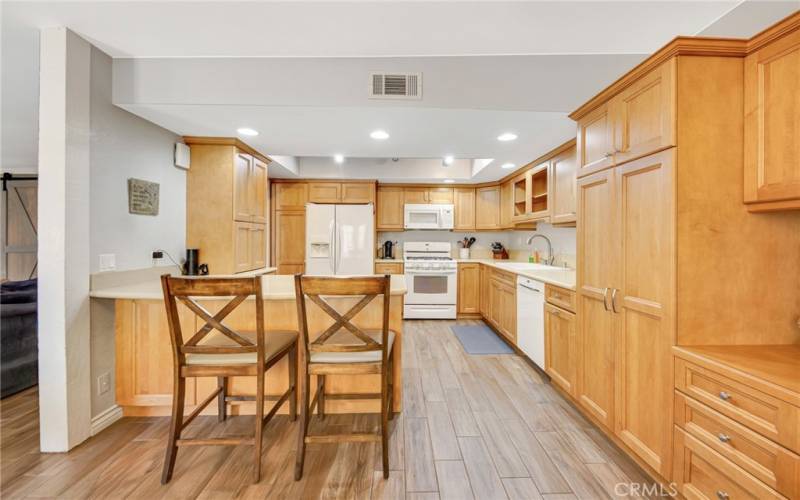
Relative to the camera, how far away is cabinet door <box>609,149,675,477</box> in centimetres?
152

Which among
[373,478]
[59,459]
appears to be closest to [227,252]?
[59,459]

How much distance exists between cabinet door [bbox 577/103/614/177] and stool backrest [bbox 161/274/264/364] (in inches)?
81.9

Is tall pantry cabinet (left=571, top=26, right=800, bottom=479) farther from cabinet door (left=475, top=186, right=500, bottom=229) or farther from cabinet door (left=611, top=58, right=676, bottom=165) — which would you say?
cabinet door (left=475, top=186, right=500, bottom=229)

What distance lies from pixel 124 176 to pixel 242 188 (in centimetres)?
106

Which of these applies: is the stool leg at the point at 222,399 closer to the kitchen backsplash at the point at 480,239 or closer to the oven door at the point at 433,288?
the oven door at the point at 433,288

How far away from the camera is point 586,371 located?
7.09ft

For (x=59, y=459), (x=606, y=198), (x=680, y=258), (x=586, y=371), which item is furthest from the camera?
(x=586, y=371)

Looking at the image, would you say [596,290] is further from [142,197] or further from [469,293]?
[142,197]

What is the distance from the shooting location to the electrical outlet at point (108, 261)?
2143 millimetres

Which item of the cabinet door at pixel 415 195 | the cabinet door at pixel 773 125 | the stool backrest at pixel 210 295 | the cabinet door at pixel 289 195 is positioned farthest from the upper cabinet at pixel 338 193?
the cabinet door at pixel 773 125

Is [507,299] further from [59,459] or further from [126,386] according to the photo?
[59,459]

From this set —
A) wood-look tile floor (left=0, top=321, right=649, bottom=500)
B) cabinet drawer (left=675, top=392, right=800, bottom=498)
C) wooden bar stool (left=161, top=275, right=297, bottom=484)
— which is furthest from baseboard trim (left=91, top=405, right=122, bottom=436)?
cabinet drawer (left=675, top=392, right=800, bottom=498)

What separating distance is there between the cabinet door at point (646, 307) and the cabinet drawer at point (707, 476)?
0.19 ft

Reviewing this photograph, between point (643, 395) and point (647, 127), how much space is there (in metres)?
1.36
